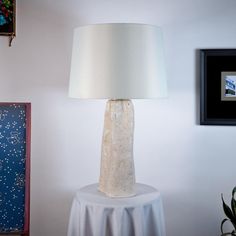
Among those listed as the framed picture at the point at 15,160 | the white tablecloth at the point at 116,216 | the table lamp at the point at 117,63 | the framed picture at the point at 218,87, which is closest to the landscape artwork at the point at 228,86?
the framed picture at the point at 218,87

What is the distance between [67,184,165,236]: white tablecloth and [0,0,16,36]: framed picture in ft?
3.35

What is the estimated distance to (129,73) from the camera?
1.52m

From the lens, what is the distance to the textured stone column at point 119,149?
167 centimetres

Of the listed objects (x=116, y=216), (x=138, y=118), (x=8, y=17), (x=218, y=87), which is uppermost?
(x=8, y=17)

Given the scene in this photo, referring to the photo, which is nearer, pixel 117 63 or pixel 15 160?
pixel 117 63

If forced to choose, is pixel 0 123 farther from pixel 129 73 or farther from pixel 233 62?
pixel 233 62

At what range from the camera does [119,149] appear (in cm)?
Result: 167

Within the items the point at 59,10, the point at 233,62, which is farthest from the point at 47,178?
the point at 233,62

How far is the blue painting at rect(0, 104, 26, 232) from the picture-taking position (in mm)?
1939

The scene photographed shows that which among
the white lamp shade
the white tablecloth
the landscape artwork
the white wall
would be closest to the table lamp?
the white lamp shade

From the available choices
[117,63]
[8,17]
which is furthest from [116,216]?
[8,17]

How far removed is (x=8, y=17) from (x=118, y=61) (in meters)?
0.83

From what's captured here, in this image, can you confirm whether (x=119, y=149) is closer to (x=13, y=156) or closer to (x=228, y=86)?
(x=13, y=156)

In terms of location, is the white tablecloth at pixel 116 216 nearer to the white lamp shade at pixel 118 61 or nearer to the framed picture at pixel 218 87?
the white lamp shade at pixel 118 61
